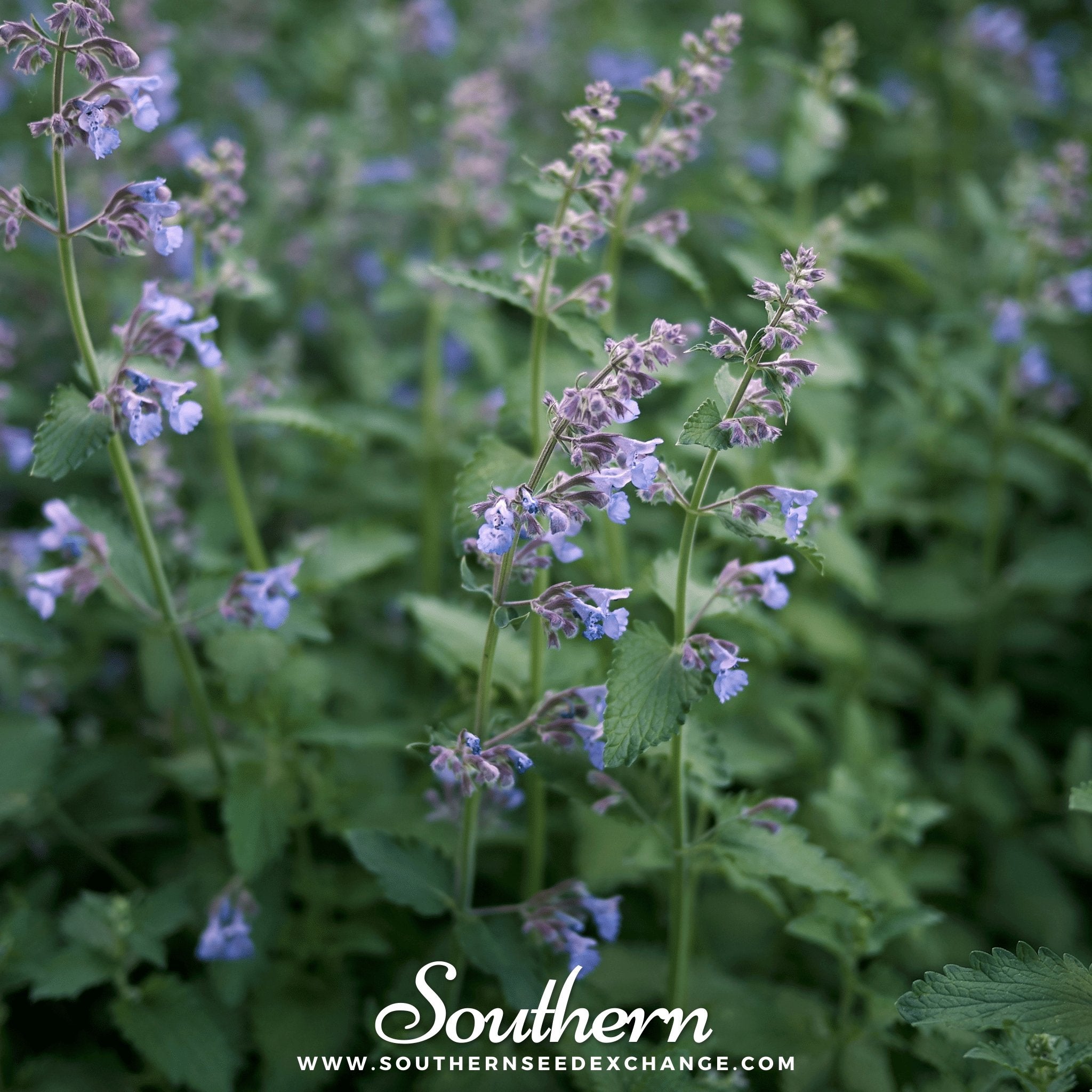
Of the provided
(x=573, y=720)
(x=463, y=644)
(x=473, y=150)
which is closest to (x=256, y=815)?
(x=463, y=644)

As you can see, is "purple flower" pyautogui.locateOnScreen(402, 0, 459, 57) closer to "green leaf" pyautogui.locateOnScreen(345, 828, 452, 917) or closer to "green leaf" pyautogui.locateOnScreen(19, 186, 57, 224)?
"green leaf" pyautogui.locateOnScreen(19, 186, 57, 224)

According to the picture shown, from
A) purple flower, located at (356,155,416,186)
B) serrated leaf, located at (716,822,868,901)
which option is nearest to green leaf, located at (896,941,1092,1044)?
serrated leaf, located at (716,822,868,901)

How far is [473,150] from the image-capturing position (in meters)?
5.02

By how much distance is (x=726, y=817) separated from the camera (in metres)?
3.01

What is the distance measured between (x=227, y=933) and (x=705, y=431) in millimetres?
2186

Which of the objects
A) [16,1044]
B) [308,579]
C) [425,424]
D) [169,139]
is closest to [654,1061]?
[308,579]

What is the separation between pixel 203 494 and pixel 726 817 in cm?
343

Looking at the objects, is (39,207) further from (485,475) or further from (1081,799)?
(1081,799)

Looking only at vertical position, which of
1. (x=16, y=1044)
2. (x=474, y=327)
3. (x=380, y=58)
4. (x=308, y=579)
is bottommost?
Result: (x=16, y=1044)

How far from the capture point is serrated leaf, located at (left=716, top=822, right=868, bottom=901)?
279 cm

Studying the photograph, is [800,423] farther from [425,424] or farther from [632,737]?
[632,737]

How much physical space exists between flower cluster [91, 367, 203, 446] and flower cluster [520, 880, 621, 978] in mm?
1695

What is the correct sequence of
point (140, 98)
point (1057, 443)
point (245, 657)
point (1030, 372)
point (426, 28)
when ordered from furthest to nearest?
1. point (426, 28)
2. point (1030, 372)
3. point (1057, 443)
4. point (245, 657)
5. point (140, 98)

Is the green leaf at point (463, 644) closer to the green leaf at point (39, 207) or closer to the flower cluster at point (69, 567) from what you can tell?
the flower cluster at point (69, 567)
